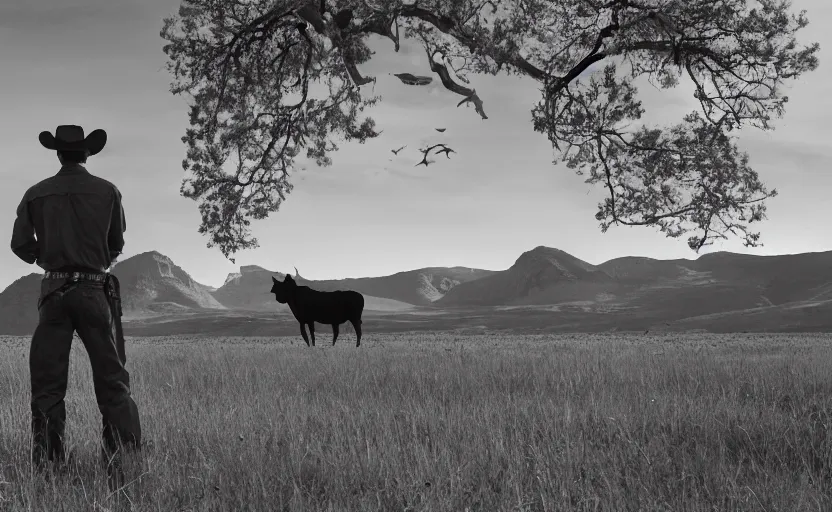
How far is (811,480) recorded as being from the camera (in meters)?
4.24

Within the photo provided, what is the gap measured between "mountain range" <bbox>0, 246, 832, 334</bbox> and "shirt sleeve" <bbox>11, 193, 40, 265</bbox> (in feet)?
182

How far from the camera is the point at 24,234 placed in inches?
208

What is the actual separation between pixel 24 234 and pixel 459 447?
3.99 m

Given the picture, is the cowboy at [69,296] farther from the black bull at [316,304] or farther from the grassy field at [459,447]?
the black bull at [316,304]

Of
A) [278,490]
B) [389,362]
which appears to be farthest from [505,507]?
[389,362]

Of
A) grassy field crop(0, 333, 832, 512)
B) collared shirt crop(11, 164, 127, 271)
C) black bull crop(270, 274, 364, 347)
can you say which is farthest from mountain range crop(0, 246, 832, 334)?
collared shirt crop(11, 164, 127, 271)

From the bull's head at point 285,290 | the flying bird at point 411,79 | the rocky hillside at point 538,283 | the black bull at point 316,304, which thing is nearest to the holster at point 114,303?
the flying bird at point 411,79

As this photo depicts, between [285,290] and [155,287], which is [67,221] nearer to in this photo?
[285,290]

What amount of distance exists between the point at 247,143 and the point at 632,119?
10.6 m

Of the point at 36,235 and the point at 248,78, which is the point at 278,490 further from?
the point at 248,78

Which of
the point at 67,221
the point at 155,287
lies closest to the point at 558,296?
the point at 155,287

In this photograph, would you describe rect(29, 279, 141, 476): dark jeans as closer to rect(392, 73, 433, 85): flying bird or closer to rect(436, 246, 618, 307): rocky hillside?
rect(392, 73, 433, 85): flying bird

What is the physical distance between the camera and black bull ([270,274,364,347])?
20.0m

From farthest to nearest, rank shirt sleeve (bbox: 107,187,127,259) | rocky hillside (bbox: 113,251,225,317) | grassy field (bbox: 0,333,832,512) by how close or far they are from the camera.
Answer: rocky hillside (bbox: 113,251,225,317) → shirt sleeve (bbox: 107,187,127,259) → grassy field (bbox: 0,333,832,512)
